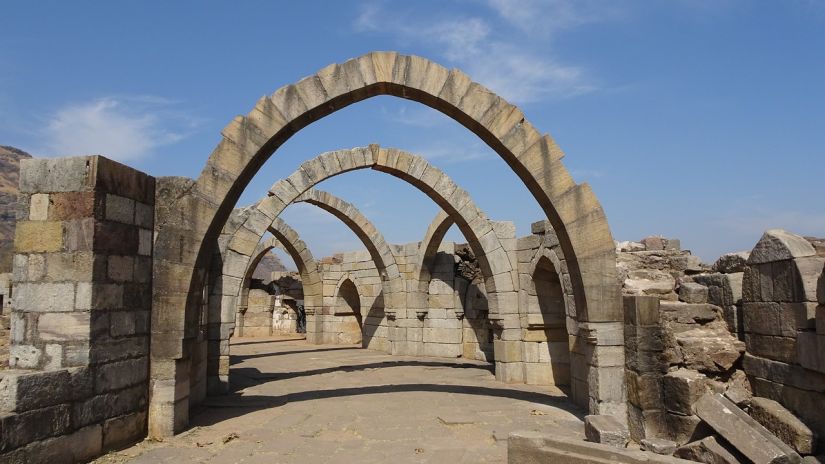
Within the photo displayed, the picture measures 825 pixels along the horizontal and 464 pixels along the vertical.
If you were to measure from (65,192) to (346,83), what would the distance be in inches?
120

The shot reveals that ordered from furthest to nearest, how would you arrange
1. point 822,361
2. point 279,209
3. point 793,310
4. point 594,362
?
point 279,209, point 594,362, point 793,310, point 822,361

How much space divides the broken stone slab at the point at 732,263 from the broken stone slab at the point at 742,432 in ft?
4.73

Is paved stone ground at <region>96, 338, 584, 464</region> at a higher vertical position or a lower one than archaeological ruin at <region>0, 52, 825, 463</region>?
lower

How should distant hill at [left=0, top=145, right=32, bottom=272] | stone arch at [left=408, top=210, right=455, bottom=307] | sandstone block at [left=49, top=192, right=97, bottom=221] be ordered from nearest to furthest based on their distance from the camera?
sandstone block at [left=49, top=192, right=97, bottom=221], stone arch at [left=408, top=210, right=455, bottom=307], distant hill at [left=0, top=145, right=32, bottom=272]

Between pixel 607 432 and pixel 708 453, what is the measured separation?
86cm

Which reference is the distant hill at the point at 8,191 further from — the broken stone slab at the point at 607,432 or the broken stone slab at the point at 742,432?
the broken stone slab at the point at 742,432

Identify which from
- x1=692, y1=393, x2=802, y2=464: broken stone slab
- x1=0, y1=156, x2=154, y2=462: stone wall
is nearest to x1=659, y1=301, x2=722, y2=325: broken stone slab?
x1=692, y1=393, x2=802, y2=464: broken stone slab

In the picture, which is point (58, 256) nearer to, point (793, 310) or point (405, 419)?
point (405, 419)

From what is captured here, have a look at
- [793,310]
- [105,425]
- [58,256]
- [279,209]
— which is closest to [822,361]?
[793,310]

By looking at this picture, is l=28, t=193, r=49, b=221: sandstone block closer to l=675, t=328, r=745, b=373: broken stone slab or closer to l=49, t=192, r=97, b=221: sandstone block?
l=49, t=192, r=97, b=221: sandstone block

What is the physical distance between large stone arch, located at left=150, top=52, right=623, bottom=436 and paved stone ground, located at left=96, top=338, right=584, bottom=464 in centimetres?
65

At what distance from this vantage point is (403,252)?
15172mm

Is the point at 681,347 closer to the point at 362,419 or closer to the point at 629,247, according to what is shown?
the point at 629,247

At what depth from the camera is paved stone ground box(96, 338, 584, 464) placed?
512 cm
